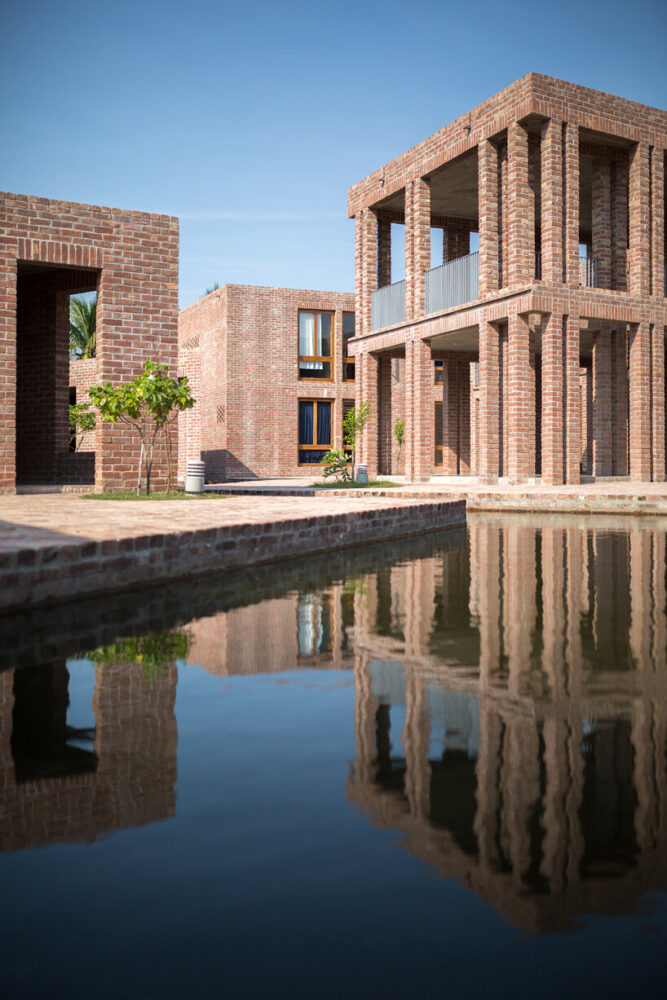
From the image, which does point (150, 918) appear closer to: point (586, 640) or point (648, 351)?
point (586, 640)

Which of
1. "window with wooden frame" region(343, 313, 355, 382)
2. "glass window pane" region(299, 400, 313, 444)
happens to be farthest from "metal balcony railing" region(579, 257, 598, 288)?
"glass window pane" region(299, 400, 313, 444)

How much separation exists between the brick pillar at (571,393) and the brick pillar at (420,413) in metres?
3.91

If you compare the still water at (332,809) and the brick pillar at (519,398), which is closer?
the still water at (332,809)

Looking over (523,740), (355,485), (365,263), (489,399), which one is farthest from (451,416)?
(523,740)

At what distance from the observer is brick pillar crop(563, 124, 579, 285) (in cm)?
1842

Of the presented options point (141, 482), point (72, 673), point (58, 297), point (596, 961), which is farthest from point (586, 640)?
point (58, 297)

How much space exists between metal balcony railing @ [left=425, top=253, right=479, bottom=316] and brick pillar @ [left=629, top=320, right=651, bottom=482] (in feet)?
12.8

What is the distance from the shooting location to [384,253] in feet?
79.7

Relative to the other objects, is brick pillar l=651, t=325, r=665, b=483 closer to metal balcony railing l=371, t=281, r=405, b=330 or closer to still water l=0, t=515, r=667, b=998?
metal balcony railing l=371, t=281, r=405, b=330

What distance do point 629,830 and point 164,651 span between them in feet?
8.24

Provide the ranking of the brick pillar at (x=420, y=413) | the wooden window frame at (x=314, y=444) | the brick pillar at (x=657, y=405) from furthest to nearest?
the wooden window frame at (x=314, y=444) < the brick pillar at (x=420, y=413) < the brick pillar at (x=657, y=405)

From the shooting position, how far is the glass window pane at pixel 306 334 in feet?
101

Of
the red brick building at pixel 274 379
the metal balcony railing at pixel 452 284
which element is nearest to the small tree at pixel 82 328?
the red brick building at pixel 274 379

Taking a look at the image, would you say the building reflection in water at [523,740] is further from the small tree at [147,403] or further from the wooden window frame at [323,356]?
the wooden window frame at [323,356]
